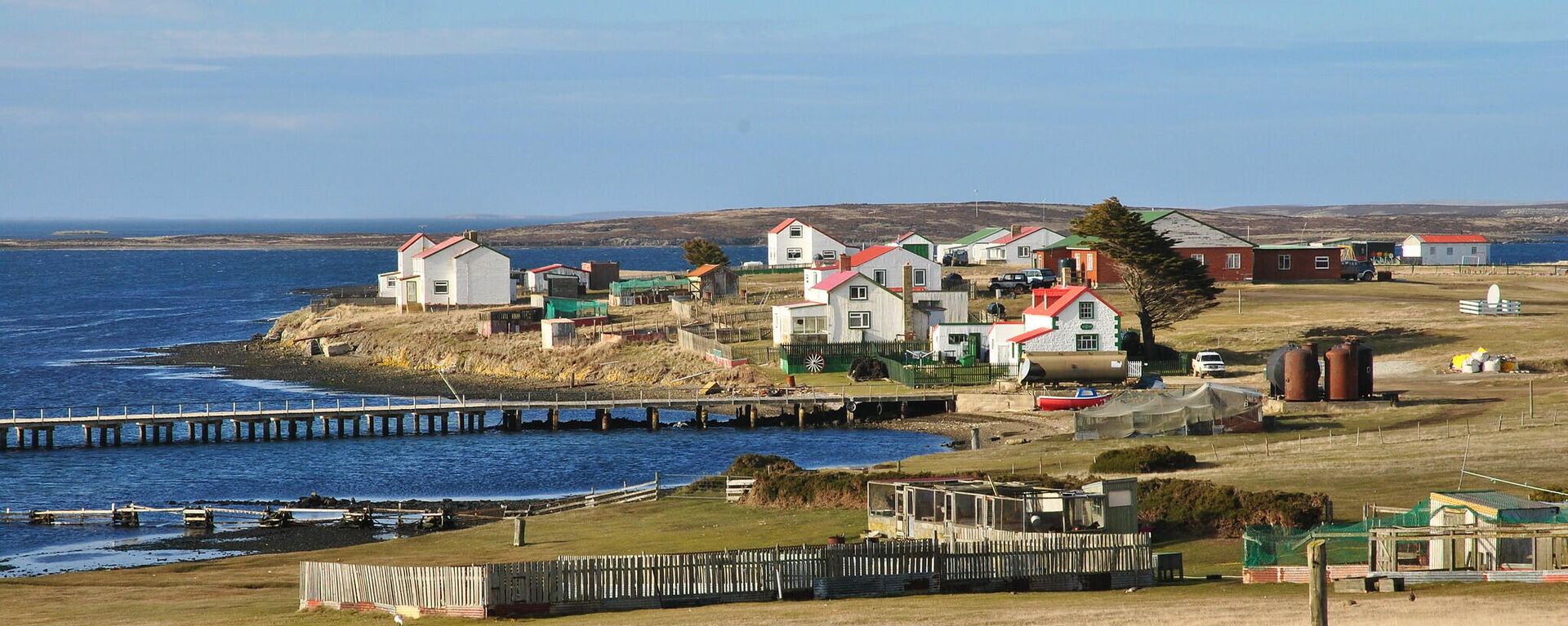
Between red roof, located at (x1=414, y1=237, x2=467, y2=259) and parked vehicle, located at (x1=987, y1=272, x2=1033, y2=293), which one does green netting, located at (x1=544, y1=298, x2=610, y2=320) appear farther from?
parked vehicle, located at (x1=987, y1=272, x2=1033, y2=293)

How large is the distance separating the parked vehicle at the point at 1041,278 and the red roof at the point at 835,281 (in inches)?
861

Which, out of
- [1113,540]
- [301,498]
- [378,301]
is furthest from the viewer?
[378,301]

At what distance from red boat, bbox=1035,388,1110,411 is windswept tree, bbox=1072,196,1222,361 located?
38.4 ft

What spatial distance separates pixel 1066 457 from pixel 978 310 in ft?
152

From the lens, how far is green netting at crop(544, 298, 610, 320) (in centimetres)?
10656

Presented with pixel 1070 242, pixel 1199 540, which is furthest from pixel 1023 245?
pixel 1199 540

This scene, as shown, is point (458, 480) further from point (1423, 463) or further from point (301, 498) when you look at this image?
point (1423, 463)

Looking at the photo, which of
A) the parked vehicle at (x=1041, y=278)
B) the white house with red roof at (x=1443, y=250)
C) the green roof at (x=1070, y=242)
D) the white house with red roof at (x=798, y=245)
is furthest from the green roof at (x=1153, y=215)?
the white house with red roof at (x=1443, y=250)

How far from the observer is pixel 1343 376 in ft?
208

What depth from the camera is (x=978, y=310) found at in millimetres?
99750

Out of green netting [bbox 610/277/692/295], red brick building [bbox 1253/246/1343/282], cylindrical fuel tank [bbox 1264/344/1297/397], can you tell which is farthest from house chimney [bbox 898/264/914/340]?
red brick building [bbox 1253/246/1343/282]

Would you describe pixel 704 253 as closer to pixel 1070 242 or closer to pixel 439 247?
pixel 439 247

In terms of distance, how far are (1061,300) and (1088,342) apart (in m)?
2.18

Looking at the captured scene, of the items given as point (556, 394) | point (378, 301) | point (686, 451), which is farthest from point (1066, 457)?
point (378, 301)
